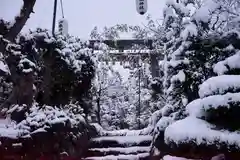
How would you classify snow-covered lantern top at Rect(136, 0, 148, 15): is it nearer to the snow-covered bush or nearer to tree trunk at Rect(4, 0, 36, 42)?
tree trunk at Rect(4, 0, 36, 42)

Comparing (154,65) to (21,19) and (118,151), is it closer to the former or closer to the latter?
(118,151)

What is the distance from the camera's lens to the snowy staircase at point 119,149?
638 cm

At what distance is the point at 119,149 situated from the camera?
671 centimetres

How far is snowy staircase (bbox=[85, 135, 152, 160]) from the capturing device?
6379 millimetres

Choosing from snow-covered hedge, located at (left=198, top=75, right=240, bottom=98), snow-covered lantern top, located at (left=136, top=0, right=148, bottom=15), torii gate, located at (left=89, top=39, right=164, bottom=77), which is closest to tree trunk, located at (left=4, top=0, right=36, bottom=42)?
snow-covered hedge, located at (left=198, top=75, right=240, bottom=98)

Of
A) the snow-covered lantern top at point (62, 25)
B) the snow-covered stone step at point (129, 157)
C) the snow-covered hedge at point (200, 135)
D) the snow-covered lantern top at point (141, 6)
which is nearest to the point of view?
the snow-covered hedge at point (200, 135)

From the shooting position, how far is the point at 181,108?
5957 millimetres

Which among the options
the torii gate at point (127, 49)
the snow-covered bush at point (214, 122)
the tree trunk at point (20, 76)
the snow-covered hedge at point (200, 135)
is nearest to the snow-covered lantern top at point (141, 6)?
the torii gate at point (127, 49)

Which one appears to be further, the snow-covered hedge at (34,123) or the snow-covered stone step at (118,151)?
the snow-covered stone step at (118,151)

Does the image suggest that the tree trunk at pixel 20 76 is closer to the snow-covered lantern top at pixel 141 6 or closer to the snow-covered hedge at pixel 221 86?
the snow-covered hedge at pixel 221 86

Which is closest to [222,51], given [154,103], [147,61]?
[154,103]

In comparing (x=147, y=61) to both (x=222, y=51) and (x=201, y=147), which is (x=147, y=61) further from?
(x=201, y=147)

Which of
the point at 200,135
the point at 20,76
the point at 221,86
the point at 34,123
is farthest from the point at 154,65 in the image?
the point at 200,135

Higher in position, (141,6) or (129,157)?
(141,6)
